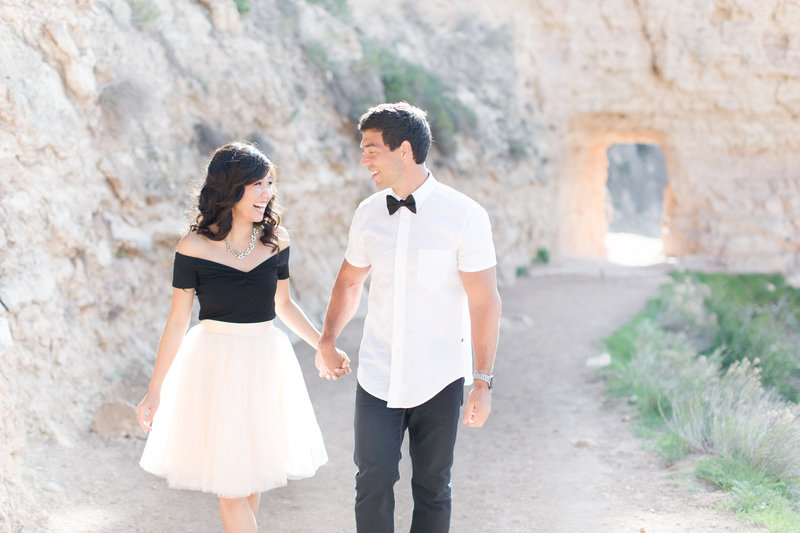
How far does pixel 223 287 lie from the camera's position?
3039mm

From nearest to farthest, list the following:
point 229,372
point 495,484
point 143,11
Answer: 1. point 229,372
2. point 495,484
3. point 143,11

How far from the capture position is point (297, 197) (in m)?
8.38

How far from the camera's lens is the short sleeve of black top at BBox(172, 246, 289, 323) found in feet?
9.91

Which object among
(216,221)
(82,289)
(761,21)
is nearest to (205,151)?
(82,289)

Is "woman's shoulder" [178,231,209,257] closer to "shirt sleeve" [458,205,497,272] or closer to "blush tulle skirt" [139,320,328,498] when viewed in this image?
"blush tulle skirt" [139,320,328,498]

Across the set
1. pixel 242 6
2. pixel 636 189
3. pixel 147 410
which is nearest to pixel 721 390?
pixel 147 410

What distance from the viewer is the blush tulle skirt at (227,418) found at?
2943 millimetres

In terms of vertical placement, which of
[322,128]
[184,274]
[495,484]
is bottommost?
[495,484]

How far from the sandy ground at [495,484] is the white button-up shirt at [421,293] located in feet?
5.04

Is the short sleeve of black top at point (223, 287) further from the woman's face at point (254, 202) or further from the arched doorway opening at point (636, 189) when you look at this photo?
the arched doorway opening at point (636, 189)

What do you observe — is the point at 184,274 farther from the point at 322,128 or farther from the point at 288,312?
the point at 322,128

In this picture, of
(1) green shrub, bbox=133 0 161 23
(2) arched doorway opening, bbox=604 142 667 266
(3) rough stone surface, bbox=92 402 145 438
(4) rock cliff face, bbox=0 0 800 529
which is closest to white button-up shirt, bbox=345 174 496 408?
(4) rock cliff face, bbox=0 0 800 529

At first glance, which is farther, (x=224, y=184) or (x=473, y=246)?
(x=224, y=184)

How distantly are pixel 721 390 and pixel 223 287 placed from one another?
174 inches
